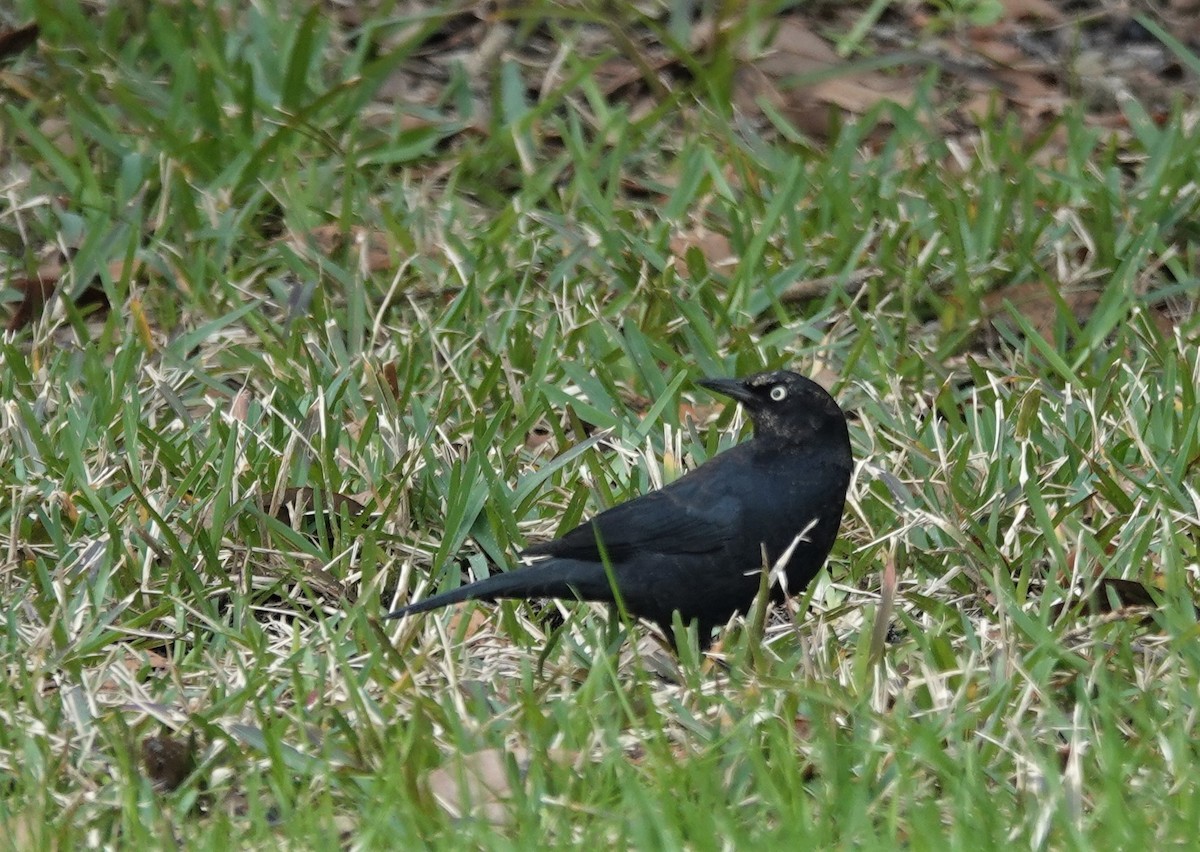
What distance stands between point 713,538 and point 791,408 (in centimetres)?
36

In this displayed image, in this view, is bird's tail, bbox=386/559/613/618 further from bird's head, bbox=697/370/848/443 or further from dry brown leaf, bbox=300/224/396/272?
dry brown leaf, bbox=300/224/396/272

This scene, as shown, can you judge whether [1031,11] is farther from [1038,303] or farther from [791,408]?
[791,408]

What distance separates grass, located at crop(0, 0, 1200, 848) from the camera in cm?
339

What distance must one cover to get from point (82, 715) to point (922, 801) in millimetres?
1599

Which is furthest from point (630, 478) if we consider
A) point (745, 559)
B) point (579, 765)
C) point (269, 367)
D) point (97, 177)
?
point (97, 177)

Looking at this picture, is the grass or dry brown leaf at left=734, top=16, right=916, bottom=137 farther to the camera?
dry brown leaf at left=734, top=16, right=916, bottom=137

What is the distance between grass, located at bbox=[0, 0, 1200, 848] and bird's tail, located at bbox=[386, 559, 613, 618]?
0.41 feet

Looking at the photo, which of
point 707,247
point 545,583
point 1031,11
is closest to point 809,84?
point 1031,11

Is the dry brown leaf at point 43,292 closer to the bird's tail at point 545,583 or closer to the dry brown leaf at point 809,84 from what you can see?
the bird's tail at point 545,583

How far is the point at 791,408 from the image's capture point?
432cm

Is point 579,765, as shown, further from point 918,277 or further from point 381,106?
point 381,106

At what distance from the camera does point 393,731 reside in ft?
11.8

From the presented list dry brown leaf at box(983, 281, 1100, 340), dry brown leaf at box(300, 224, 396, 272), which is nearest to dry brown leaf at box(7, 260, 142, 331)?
dry brown leaf at box(300, 224, 396, 272)

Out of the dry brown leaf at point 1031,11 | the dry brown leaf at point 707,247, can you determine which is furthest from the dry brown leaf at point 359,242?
the dry brown leaf at point 1031,11
